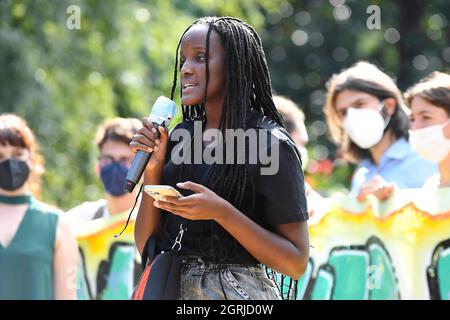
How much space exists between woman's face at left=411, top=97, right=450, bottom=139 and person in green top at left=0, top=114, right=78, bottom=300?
83.5 inches

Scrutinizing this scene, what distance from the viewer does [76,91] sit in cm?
1088

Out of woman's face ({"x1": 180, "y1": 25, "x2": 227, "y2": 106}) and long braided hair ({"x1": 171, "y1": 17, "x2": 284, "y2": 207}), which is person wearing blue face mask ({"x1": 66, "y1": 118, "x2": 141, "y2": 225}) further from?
woman's face ({"x1": 180, "y1": 25, "x2": 227, "y2": 106})

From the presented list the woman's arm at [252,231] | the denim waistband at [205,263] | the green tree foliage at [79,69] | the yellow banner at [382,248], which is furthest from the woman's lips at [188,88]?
the green tree foliage at [79,69]

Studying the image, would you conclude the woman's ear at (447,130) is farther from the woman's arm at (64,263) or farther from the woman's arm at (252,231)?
the woman's arm at (252,231)

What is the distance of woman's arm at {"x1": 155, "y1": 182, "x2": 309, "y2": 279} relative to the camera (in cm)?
315

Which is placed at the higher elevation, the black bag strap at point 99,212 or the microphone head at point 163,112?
the microphone head at point 163,112

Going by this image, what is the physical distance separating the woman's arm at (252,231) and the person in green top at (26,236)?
2758 millimetres

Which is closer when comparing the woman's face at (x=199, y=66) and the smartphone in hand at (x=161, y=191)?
the smartphone in hand at (x=161, y=191)

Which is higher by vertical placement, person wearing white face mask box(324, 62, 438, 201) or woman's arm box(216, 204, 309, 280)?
person wearing white face mask box(324, 62, 438, 201)

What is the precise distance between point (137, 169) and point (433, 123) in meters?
2.71

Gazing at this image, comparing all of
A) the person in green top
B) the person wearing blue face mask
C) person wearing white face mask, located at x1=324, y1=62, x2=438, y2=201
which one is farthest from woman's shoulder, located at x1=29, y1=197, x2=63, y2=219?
person wearing white face mask, located at x1=324, y1=62, x2=438, y2=201

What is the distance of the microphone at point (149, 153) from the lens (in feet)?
11.1
